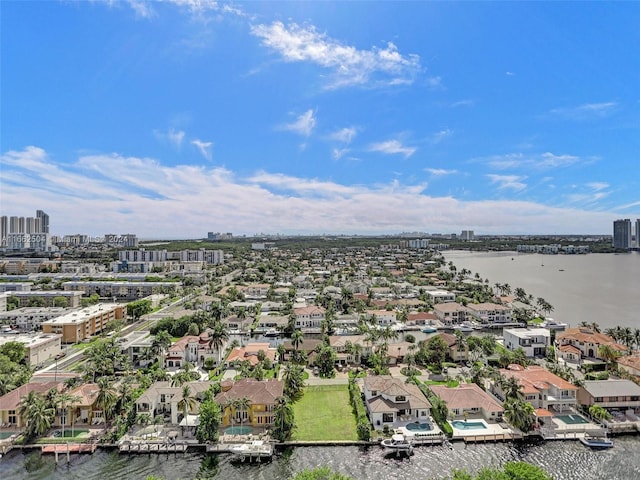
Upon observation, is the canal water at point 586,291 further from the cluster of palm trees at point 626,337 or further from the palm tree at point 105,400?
the palm tree at point 105,400

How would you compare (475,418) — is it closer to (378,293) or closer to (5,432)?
(5,432)

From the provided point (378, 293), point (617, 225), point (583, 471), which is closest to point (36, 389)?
point (583, 471)

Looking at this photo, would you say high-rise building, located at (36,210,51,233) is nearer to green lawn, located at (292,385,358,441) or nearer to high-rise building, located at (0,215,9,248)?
high-rise building, located at (0,215,9,248)

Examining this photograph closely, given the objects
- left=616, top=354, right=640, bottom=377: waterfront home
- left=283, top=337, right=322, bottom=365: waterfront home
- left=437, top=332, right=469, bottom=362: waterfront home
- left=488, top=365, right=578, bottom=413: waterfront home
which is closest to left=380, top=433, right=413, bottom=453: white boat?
left=488, top=365, right=578, bottom=413: waterfront home

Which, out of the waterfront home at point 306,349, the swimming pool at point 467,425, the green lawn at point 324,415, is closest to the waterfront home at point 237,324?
the waterfront home at point 306,349

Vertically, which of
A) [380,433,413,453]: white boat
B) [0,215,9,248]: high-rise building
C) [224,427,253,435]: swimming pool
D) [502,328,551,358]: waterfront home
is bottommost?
[224,427,253,435]: swimming pool
